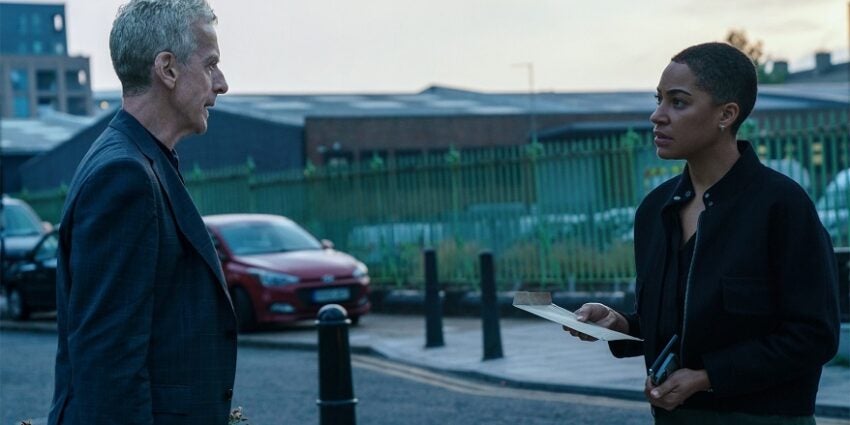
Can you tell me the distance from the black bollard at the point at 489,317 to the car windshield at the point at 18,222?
15.3m

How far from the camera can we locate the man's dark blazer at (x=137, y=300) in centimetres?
308

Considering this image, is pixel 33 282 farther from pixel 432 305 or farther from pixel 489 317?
pixel 489 317

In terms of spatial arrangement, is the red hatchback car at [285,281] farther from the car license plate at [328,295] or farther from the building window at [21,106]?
the building window at [21,106]

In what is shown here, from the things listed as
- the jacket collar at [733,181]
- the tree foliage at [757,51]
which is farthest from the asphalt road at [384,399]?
the tree foliage at [757,51]

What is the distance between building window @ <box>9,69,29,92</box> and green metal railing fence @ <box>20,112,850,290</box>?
389 ft

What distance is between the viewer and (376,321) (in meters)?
19.1

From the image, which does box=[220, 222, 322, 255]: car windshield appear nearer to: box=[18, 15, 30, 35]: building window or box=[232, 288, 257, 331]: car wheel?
box=[232, 288, 257, 331]: car wheel

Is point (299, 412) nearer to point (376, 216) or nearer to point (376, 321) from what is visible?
point (376, 321)

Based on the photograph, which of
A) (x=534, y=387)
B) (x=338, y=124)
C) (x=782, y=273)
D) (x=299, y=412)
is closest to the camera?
(x=782, y=273)

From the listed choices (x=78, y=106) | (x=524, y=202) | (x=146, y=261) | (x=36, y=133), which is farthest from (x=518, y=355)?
(x=78, y=106)

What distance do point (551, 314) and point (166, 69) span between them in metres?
1.09

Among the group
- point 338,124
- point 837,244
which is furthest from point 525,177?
point 338,124

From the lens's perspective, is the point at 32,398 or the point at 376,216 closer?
the point at 32,398

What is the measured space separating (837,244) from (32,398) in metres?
7.70
